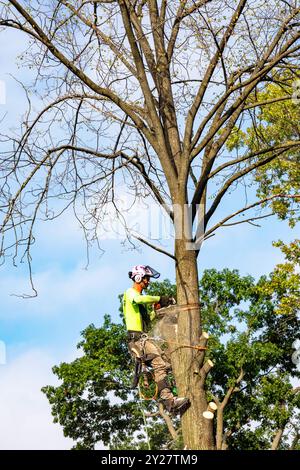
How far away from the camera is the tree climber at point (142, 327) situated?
9238mm

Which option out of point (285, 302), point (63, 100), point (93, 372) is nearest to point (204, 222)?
point (63, 100)

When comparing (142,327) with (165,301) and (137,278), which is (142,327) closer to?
(165,301)

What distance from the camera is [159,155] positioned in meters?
9.95

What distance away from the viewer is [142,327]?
960 centimetres

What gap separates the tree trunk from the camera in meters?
8.84

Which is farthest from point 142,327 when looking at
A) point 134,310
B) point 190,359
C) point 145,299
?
point 190,359

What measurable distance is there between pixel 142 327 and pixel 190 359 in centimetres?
82

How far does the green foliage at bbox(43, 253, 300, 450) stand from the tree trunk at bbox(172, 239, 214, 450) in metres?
17.7

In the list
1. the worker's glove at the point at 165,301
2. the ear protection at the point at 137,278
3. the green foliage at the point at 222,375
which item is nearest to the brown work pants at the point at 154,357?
the worker's glove at the point at 165,301

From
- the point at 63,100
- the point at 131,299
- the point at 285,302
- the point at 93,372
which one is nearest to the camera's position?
the point at 131,299

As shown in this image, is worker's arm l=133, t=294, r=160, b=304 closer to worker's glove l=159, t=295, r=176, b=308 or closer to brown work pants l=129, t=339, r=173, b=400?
worker's glove l=159, t=295, r=176, b=308

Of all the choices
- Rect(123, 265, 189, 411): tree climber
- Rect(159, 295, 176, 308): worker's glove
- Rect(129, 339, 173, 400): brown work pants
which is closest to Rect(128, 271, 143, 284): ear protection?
Rect(123, 265, 189, 411): tree climber

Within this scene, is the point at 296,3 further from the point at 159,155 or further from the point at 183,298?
the point at 183,298
